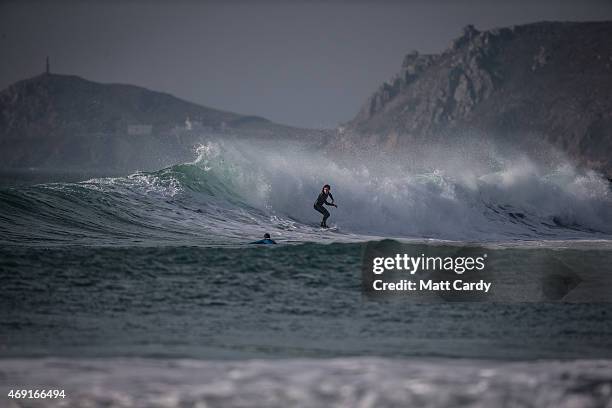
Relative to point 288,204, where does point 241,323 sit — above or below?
below

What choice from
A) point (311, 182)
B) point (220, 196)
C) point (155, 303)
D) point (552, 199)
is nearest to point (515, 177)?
point (552, 199)

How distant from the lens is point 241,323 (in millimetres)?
10172

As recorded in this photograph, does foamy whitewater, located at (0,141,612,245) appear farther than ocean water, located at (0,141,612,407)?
Yes

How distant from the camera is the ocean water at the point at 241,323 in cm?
744

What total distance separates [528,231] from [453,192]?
372 cm

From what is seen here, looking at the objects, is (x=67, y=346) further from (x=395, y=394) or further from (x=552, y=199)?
(x=552, y=199)

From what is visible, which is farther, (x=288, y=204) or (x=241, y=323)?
(x=288, y=204)

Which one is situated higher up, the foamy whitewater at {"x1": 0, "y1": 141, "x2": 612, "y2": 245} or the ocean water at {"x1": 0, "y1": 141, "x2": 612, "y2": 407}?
the foamy whitewater at {"x1": 0, "y1": 141, "x2": 612, "y2": 245}

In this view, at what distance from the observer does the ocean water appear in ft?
24.4

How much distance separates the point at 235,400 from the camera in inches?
281

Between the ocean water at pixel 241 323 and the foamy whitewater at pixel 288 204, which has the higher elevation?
the foamy whitewater at pixel 288 204

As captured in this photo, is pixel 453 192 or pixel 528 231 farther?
pixel 453 192

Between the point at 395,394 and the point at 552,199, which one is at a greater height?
the point at 552,199

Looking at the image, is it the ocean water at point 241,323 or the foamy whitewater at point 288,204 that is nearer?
the ocean water at point 241,323
